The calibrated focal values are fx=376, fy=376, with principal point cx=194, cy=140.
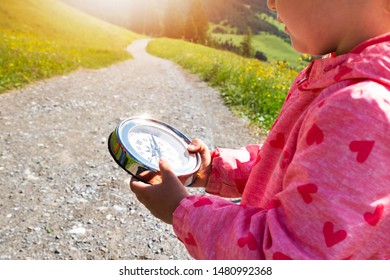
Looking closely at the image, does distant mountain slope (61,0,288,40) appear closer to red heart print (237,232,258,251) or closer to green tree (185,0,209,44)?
green tree (185,0,209,44)

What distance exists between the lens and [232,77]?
1010 centimetres

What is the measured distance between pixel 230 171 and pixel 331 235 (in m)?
0.87

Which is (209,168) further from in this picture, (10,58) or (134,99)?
(10,58)

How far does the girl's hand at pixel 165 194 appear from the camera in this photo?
1.27 m

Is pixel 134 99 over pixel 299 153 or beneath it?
beneath

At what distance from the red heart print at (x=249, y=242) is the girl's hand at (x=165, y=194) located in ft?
→ 0.96

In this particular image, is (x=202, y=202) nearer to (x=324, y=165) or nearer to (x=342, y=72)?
(x=324, y=165)

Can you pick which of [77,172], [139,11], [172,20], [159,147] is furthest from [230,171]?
[139,11]

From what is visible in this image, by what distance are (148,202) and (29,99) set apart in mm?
6643

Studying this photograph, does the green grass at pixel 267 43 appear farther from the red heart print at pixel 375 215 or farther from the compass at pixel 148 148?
the red heart print at pixel 375 215

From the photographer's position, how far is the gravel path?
3248 mm

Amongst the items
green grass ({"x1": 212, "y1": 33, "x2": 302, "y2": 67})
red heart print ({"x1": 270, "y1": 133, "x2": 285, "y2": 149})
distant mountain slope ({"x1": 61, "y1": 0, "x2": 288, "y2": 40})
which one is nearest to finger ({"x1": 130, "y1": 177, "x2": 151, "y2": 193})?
red heart print ({"x1": 270, "y1": 133, "x2": 285, "y2": 149})

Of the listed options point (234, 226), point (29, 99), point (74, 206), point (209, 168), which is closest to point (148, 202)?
point (234, 226)
